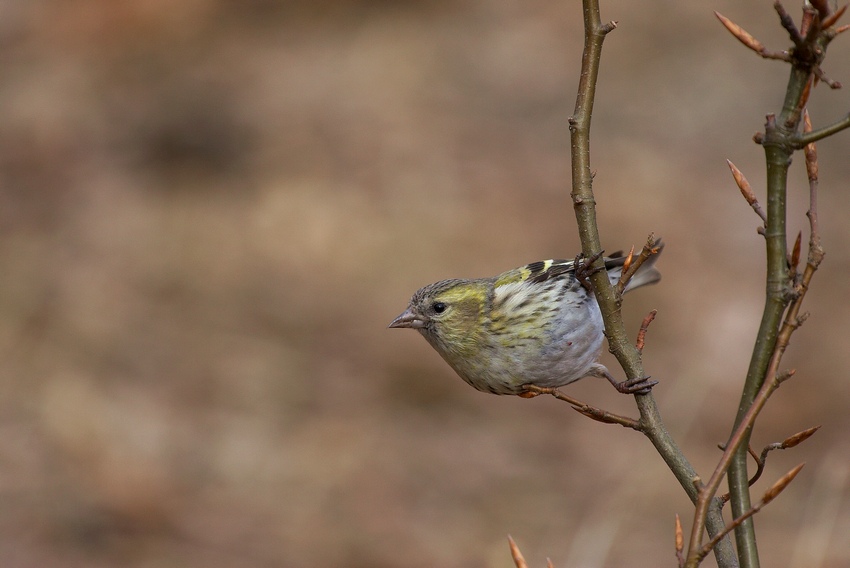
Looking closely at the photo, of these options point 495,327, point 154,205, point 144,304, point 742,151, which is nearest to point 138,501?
point 144,304

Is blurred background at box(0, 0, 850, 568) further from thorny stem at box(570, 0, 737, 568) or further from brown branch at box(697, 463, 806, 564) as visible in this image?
brown branch at box(697, 463, 806, 564)

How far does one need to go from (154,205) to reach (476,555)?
21.1 ft

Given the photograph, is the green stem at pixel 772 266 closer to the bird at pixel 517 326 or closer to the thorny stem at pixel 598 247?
the thorny stem at pixel 598 247

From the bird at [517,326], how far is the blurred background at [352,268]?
→ 4.08 metres

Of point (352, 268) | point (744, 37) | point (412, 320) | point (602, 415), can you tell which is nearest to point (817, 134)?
point (744, 37)

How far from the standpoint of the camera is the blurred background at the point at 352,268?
927 centimetres

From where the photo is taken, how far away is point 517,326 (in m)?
4.01

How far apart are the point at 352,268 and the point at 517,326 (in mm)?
7965

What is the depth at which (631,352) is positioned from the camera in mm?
2752

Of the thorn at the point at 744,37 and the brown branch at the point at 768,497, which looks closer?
the brown branch at the point at 768,497

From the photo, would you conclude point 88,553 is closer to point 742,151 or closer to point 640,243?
point 640,243

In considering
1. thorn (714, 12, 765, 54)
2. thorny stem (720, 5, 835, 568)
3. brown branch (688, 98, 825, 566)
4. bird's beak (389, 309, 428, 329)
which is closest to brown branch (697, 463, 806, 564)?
brown branch (688, 98, 825, 566)

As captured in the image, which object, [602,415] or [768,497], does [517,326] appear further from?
[768,497]

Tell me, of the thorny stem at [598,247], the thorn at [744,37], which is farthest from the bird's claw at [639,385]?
the thorn at [744,37]
